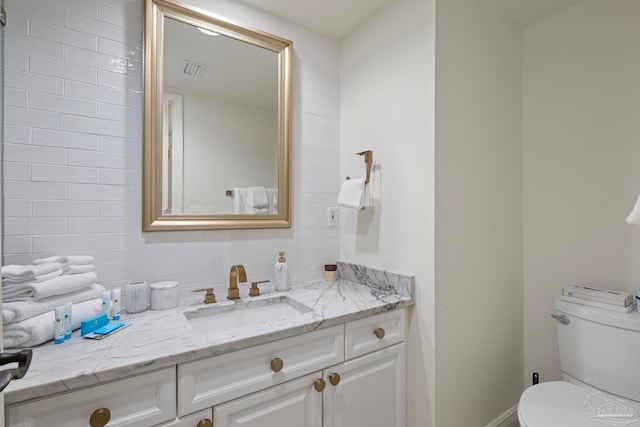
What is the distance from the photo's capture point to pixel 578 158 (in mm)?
1716

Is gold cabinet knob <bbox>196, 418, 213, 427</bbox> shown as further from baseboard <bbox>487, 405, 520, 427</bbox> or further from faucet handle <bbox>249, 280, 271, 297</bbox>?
baseboard <bbox>487, 405, 520, 427</bbox>

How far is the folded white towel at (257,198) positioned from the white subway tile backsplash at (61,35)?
2.95ft

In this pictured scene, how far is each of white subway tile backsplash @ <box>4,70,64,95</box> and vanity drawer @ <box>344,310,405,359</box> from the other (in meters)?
1.50

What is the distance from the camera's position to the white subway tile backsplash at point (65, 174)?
120 cm

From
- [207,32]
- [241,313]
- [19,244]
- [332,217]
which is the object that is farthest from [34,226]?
[332,217]

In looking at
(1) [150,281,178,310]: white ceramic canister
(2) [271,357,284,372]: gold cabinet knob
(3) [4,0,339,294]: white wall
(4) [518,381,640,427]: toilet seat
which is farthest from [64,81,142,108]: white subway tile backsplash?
(4) [518,381,640,427]: toilet seat

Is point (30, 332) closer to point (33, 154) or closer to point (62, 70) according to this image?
point (33, 154)

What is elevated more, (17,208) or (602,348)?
(17,208)

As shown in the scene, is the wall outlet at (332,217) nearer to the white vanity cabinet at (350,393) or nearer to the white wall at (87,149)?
the white wall at (87,149)

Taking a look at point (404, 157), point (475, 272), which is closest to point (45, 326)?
point (404, 157)

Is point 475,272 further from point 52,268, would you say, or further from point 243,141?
point 52,268

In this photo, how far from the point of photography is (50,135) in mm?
1217

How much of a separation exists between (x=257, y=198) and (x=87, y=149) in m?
0.77

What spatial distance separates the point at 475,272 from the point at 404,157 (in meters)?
0.71
